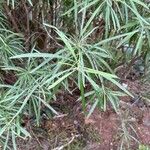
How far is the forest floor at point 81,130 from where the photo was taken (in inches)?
90.4

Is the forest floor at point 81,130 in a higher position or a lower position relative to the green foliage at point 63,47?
lower

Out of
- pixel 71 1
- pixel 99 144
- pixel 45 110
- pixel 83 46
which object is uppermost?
pixel 71 1

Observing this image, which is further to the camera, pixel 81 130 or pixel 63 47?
pixel 81 130

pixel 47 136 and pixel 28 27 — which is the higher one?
pixel 28 27

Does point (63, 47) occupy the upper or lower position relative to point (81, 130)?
upper

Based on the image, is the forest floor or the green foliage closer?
the green foliage

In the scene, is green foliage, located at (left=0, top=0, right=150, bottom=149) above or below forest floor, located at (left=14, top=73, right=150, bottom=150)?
above

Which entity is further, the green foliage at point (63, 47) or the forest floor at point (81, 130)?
the forest floor at point (81, 130)

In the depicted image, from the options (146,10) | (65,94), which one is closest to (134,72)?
(65,94)

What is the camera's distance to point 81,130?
238 cm

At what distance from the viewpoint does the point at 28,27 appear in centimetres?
216

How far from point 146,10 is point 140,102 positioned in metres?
0.75

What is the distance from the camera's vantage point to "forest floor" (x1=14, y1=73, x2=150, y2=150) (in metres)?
2.30

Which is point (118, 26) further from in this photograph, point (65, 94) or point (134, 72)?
point (134, 72)
